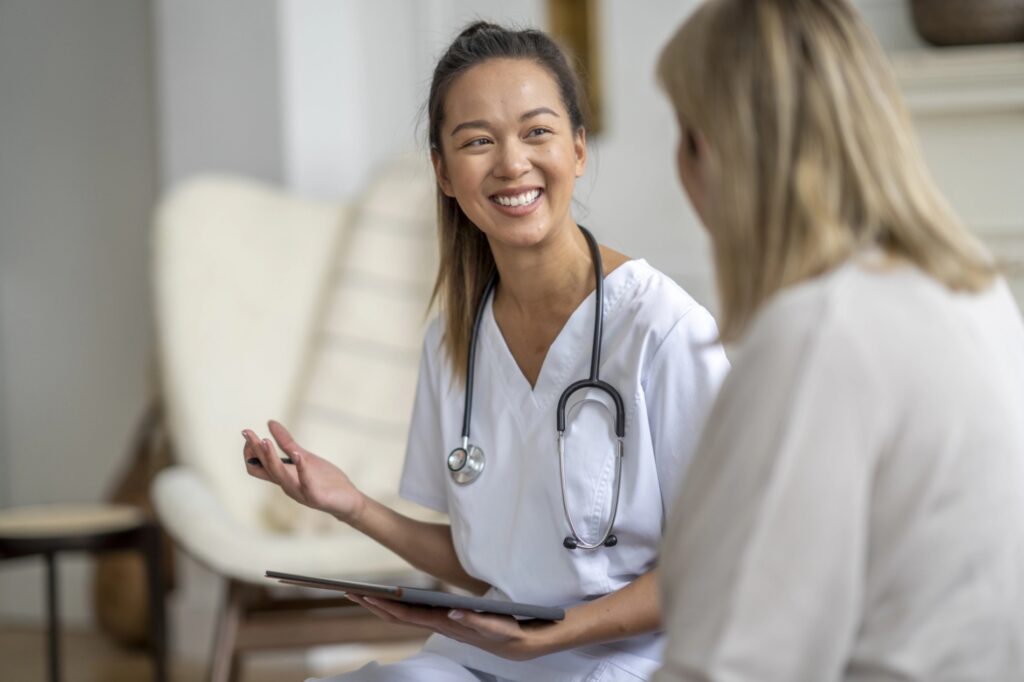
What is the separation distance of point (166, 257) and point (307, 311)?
36cm

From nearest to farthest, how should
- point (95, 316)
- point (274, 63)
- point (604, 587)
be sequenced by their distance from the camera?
1. point (604, 587)
2. point (274, 63)
3. point (95, 316)

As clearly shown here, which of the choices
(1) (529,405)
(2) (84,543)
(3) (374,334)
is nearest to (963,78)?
(3) (374,334)

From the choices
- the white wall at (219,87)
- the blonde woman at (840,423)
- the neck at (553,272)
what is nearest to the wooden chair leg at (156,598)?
the white wall at (219,87)

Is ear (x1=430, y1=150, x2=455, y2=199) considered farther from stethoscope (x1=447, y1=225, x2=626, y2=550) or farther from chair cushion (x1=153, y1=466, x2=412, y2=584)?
chair cushion (x1=153, y1=466, x2=412, y2=584)

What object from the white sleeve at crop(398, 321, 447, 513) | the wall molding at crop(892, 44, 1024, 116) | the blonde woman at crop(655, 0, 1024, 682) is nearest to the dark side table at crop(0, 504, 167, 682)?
the white sleeve at crop(398, 321, 447, 513)

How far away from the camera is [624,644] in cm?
138

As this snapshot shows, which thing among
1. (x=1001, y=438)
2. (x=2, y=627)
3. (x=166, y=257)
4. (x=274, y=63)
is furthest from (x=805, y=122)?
(x=2, y=627)

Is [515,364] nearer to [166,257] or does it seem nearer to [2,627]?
[166,257]

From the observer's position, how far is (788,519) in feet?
2.76

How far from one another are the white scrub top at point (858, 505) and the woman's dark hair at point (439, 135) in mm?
729

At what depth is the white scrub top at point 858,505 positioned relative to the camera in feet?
2.76

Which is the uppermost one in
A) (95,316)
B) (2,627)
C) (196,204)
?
(196,204)

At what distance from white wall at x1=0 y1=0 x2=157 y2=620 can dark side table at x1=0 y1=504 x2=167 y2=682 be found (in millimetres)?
1056

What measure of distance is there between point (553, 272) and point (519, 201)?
94mm
